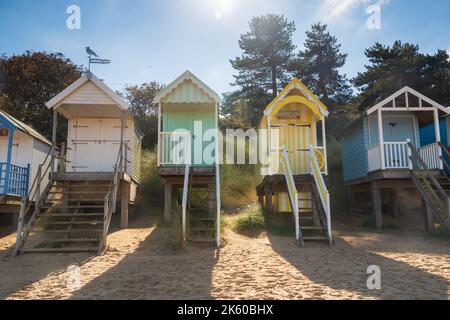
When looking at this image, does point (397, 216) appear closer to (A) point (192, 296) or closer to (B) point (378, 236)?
(B) point (378, 236)

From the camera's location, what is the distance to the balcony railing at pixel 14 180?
39.1ft

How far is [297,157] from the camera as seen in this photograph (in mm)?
13289

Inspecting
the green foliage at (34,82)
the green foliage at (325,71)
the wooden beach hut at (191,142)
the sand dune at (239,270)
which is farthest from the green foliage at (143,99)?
the sand dune at (239,270)

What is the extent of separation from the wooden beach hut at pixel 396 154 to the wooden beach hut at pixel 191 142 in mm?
5766

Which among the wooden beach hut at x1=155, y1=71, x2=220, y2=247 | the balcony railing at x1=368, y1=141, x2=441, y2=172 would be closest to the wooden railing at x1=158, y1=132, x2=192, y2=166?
the wooden beach hut at x1=155, y1=71, x2=220, y2=247

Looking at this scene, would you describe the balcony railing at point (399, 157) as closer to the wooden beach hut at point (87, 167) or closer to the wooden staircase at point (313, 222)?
the wooden staircase at point (313, 222)

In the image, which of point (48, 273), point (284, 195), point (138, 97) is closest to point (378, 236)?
point (284, 195)

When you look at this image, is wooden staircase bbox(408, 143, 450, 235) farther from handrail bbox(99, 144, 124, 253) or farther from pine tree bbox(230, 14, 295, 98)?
pine tree bbox(230, 14, 295, 98)

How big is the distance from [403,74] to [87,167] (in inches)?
793

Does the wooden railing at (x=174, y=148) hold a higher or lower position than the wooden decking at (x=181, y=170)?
higher

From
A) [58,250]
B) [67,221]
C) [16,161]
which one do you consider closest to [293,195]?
[58,250]

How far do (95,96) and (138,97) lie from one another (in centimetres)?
1672

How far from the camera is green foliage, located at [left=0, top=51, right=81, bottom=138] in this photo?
23.9 m
